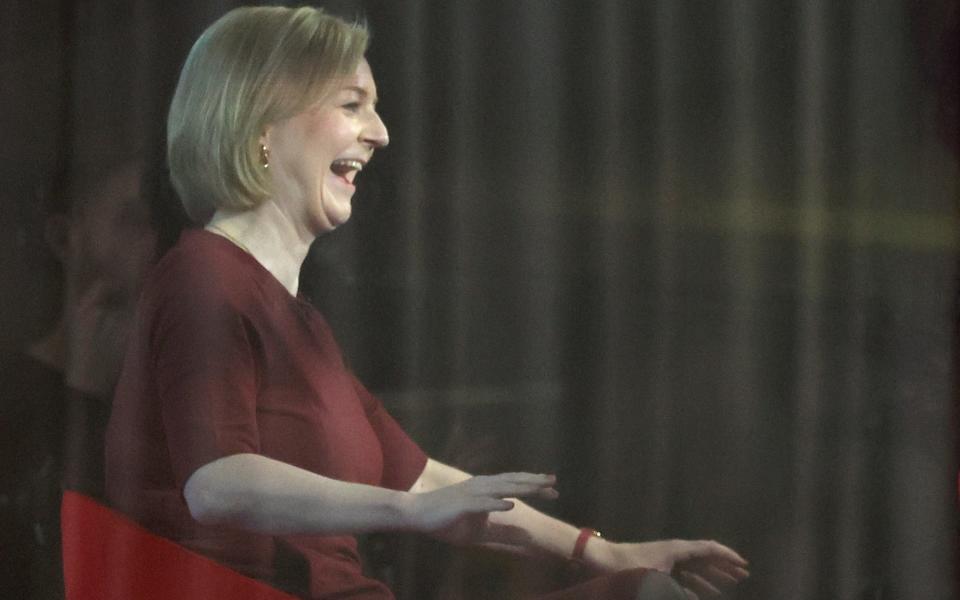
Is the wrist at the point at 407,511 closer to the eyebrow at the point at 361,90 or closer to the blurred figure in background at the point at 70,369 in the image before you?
the blurred figure in background at the point at 70,369

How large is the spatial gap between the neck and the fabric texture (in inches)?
0.7

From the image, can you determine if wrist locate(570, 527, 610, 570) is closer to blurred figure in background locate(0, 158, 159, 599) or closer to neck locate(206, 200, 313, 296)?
neck locate(206, 200, 313, 296)

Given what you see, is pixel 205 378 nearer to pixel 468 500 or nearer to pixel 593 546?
pixel 468 500

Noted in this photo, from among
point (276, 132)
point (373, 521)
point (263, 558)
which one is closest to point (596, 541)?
point (373, 521)

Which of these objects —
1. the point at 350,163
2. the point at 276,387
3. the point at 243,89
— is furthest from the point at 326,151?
the point at 276,387

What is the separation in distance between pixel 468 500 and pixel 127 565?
592 millimetres

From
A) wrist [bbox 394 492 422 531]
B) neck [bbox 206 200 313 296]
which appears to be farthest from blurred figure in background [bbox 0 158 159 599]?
wrist [bbox 394 492 422 531]

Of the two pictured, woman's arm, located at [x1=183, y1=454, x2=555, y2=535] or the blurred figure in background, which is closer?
woman's arm, located at [x1=183, y1=454, x2=555, y2=535]

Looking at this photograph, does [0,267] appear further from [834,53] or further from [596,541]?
[834,53]

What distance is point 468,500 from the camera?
187 cm

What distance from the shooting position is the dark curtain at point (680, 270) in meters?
1.88

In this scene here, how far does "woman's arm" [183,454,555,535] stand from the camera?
1826mm

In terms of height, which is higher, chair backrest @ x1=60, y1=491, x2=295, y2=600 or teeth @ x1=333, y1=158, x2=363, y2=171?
teeth @ x1=333, y1=158, x2=363, y2=171

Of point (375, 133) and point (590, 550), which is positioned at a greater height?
point (375, 133)
